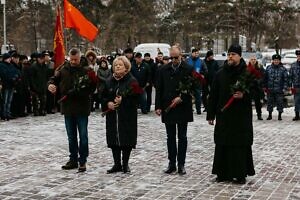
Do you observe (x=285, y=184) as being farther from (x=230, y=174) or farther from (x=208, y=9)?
(x=208, y=9)

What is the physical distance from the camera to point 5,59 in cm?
1592

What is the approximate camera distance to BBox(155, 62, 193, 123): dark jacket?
340 inches

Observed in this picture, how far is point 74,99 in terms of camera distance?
29.0 ft

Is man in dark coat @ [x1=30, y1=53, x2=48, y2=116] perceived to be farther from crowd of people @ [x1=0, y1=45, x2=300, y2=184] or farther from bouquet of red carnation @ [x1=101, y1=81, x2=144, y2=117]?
bouquet of red carnation @ [x1=101, y1=81, x2=144, y2=117]

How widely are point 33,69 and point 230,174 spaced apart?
995 cm

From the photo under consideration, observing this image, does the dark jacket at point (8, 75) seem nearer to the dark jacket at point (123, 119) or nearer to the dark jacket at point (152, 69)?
the dark jacket at point (152, 69)

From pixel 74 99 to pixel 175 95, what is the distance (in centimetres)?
155

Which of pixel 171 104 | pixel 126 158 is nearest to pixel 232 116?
pixel 171 104

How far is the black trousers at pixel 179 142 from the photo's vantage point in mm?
8703

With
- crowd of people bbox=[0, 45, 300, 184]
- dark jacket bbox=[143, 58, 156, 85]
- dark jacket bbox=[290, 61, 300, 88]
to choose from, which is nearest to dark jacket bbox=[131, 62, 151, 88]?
dark jacket bbox=[143, 58, 156, 85]

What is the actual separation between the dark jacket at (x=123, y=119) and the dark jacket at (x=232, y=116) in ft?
4.31

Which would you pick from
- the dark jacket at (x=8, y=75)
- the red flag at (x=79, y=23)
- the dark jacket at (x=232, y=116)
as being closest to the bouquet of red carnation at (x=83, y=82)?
the dark jacket at (x=232, y=116)

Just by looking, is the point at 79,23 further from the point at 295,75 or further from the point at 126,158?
the point at 295,75

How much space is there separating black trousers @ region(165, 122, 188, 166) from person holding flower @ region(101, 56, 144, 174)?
0.56 m
